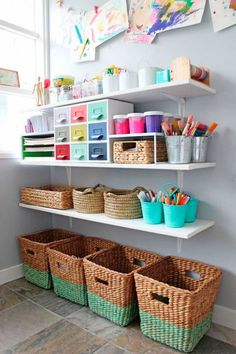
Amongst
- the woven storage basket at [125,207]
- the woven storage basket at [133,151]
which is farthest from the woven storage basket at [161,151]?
the woven storage basket at [125,207]

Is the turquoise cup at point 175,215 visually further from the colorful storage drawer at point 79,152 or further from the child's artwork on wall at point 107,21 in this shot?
the child's artwork on wall at point 107,21

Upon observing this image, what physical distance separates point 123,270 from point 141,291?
475 mm

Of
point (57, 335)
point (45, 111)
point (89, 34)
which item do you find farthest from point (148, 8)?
point (57, 335)

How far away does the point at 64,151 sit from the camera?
6.77 ft

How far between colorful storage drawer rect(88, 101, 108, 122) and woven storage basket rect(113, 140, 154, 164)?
18 centimetres

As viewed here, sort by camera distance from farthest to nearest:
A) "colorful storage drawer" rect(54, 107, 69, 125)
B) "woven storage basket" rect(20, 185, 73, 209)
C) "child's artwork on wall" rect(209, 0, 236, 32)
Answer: "woven storage basket" rect(20, 185, 73, 209) < "colorful storage drawer" rect(54, 107, 69, 125) < "child's artwork on wall" rect(209, 0, 236, 32)

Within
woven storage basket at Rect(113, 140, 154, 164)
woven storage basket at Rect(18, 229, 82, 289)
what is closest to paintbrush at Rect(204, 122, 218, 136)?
woven storage basket at Rect(113, 140, 154, 164)

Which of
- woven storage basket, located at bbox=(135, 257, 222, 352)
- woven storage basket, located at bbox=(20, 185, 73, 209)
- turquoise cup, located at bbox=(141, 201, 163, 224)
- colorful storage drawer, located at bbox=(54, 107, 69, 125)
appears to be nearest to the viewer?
woven storage basket, located at bbox=(135, 257, 222, 352)

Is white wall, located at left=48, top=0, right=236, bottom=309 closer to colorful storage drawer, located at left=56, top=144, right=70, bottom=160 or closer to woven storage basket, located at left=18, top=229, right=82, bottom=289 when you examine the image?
colorful storage drawer, located at left=56, top=144, right=70, bottom=160

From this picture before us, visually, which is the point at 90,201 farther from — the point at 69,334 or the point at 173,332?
the point at 173,332

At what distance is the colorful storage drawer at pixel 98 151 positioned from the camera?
1829 mm

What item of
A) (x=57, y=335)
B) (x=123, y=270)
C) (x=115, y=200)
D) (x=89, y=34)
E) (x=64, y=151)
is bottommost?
(x=57, y=335)

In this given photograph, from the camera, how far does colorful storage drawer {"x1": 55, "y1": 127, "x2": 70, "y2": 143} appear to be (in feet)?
6.70

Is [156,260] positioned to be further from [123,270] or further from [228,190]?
[228,190]
